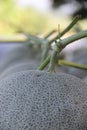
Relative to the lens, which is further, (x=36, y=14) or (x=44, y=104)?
(x=36, y=14)

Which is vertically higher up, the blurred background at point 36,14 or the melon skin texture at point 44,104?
the melon skin texture at point 44,104

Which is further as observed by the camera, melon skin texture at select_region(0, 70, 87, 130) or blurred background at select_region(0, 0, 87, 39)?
blurred background at select_region(0, 0, 87, 39)

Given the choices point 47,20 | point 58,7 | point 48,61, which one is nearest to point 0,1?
point 47,20

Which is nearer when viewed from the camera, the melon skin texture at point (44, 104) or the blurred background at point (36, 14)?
the melon skin texture at point (44, 104)

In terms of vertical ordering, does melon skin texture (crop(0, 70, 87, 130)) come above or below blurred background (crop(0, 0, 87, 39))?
above

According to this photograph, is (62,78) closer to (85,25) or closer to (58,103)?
(58,103)

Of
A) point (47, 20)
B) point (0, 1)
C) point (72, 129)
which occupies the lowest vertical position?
point (47, 20)

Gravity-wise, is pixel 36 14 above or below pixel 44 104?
below

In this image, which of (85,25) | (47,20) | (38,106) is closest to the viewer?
(38,106)
